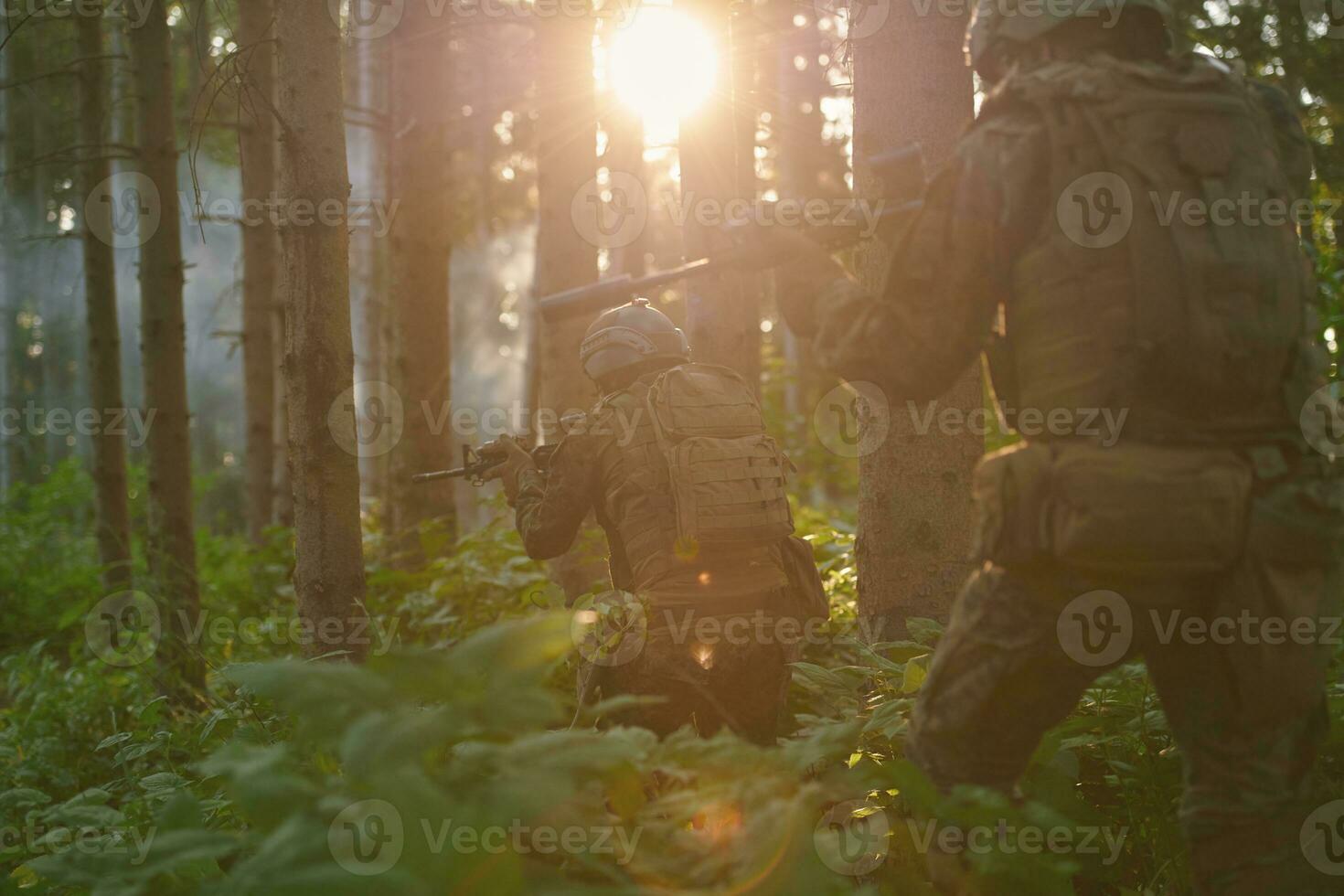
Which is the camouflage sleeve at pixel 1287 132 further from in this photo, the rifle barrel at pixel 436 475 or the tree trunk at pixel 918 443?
the rifle barrel at pixel 436 475

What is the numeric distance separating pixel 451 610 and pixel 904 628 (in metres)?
3.62

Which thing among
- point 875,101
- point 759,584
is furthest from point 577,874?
point 875,101

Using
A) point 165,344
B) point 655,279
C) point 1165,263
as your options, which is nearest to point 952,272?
point 1165,263

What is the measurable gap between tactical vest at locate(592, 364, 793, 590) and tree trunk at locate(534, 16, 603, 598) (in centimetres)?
418

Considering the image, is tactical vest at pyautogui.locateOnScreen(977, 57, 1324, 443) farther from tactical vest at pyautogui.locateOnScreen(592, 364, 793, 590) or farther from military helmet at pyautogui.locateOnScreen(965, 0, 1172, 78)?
tactical vest at pyautogui.locateOnScreen(592, 364, 793, 590)

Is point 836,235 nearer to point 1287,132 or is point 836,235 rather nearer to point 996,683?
point 1287,132

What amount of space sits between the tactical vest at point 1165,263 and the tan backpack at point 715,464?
1859 mm

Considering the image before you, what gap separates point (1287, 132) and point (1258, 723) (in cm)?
154

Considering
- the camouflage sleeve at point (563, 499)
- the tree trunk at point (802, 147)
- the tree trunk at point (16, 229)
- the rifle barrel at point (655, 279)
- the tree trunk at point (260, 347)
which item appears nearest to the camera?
the rifle barrel at point (655, 279)

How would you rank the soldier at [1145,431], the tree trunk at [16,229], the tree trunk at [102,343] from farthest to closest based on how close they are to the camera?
the tree trunk at [16,229], the tree trunk at [102,343], the soldier at [1145,431]

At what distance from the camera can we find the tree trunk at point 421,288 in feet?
33.1

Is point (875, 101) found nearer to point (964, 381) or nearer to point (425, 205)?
point (964, 381)

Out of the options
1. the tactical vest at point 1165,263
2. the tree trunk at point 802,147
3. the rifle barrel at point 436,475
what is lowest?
the rifle barrel at point 436,475

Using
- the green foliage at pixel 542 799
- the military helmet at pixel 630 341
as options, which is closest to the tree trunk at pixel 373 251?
the military helmet at pixel 630 341
